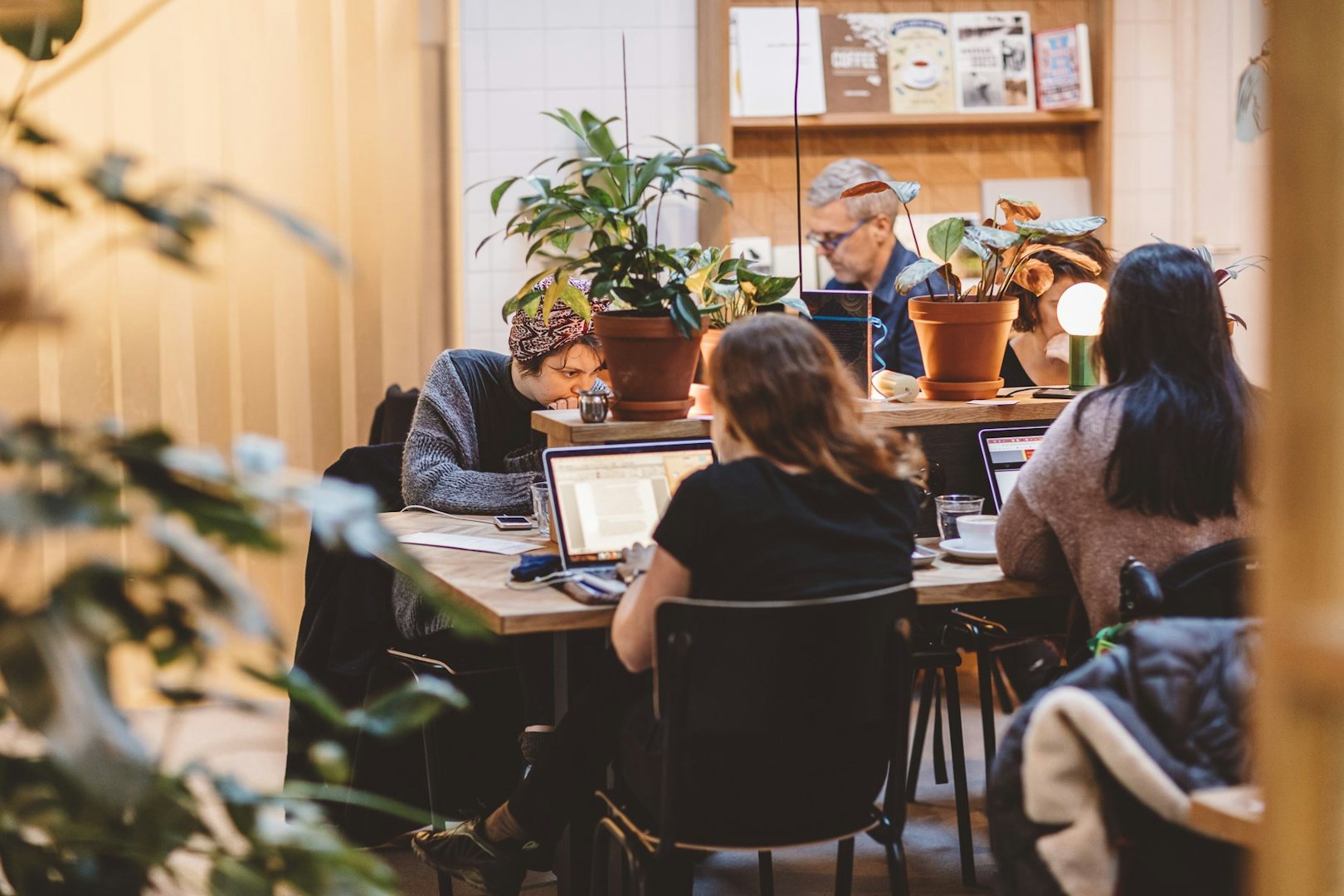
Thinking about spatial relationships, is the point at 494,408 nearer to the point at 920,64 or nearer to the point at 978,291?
the point at 978,291

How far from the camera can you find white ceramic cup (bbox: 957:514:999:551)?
2.80 metres

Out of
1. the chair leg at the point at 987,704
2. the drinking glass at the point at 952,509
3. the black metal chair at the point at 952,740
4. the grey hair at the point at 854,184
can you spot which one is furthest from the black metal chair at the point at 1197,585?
the grey hair at the point at 854,184

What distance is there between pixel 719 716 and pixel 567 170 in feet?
10.1

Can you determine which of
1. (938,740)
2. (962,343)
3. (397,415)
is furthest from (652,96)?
(938,740)

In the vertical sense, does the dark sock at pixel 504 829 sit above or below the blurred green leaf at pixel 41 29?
below

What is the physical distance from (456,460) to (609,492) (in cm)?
70

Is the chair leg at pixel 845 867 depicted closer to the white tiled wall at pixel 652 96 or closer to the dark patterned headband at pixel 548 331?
the dark patterned headband at pixel 548 331

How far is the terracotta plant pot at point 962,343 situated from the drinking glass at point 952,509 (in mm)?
304

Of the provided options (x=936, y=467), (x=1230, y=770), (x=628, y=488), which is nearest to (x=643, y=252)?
(x=628, y=488)

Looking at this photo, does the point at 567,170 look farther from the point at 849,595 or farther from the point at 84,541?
the point at 84,541

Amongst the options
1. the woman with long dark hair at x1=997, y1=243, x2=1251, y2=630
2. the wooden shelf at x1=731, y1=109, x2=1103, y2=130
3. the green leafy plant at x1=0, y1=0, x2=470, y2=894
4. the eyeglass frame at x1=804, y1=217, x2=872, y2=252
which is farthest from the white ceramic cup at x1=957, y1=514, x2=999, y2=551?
the wooden shelf at x1=731, y1=109, x2=1103, y2=130

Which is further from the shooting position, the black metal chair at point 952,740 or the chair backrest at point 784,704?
the black metal chair at point 952,740

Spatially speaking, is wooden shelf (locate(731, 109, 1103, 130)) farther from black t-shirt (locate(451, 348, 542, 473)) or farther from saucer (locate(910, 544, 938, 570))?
saucer (locate(910, 544, 938, 570))

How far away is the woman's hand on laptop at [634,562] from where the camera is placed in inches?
99.2
